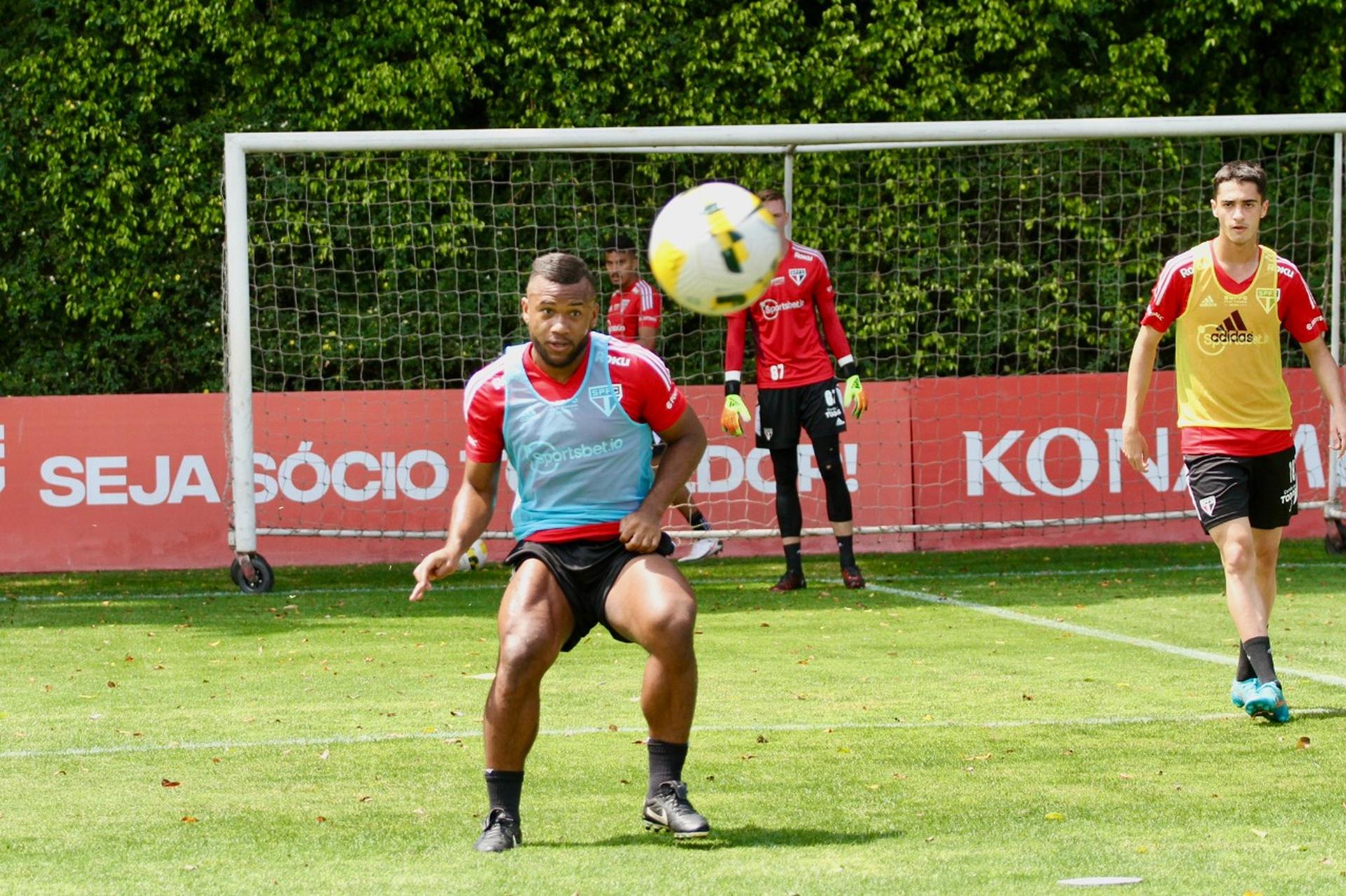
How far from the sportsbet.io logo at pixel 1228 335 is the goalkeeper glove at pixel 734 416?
15.2 feet

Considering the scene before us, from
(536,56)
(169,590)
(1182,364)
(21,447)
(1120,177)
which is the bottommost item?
(169,590)

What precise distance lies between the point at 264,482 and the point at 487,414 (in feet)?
30.8

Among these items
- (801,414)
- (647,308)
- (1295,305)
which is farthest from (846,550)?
(1295,305)

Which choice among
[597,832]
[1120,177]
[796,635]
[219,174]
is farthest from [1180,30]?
[597,832]

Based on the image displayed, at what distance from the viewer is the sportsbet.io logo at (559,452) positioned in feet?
17.6

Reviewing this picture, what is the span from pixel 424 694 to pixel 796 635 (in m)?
2.60

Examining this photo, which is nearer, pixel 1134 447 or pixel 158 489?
pixel 1134 447

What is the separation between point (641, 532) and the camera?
5.23 m

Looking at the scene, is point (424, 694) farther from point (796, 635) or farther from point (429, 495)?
point (429, 495)

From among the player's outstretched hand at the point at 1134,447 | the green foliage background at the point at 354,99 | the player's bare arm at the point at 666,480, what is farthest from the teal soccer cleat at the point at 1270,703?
the green foliage background at the point at 354,99

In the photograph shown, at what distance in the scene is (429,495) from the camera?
48.1ft

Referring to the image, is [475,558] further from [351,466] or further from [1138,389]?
[1138,389]

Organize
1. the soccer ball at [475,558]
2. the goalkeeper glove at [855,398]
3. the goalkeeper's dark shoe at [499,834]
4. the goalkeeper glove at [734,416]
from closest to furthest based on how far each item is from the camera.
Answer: the goalkeeper's dark shoe at [499,834] → the goalkeeper glove at [734,416] → the goalkeeper glove at [855,398] → the soccer ball at [475,558]

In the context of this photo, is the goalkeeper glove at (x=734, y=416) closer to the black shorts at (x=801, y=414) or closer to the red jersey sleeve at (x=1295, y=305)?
the black shorts at (x=801, y=414)
